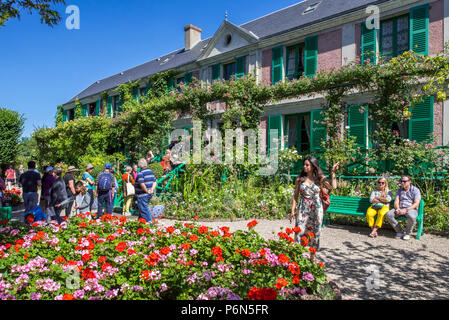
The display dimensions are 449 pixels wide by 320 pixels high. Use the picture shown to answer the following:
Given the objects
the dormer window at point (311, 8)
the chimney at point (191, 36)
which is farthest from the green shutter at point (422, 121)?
the chimney at point (191, 36)

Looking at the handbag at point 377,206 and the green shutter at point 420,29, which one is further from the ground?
the green shutter at point 420,29

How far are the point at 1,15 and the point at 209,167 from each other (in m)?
6.64

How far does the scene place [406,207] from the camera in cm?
579

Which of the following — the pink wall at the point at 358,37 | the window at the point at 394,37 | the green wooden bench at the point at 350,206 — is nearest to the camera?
the green wooden bench at the point at 350,206

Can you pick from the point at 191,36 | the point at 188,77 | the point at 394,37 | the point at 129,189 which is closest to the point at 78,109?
the point at 191,36

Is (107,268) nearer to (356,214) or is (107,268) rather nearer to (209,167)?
(356,214)

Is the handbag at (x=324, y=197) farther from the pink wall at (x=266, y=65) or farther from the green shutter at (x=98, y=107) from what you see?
the green shutter at (x=98, y=107)

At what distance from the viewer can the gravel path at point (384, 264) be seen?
11.0 ft

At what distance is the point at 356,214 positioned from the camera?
637 cm

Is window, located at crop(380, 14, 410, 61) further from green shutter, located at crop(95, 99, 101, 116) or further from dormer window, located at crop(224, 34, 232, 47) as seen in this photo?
green shutter, located at crop(95, 99, 101, 116)

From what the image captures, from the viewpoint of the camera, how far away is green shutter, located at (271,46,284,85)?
13.0 meters

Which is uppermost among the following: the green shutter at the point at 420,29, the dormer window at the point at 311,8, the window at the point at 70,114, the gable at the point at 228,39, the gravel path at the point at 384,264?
the dormer window at the point at 311,8

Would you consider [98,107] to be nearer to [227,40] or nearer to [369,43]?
[227,40]

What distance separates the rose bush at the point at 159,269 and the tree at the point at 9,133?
73.4 feet
